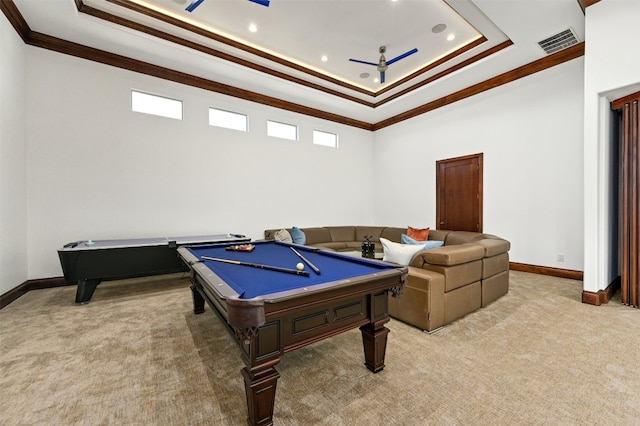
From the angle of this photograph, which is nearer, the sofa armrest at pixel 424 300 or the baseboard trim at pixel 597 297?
the sofa armrest at pixel 424 300

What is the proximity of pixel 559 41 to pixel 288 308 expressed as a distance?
5.47 metres

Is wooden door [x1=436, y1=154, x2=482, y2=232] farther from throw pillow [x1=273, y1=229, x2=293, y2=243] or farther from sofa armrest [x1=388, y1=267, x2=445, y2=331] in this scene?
sofa armrest [x1=388, y1=267, x2=445, y2=331]

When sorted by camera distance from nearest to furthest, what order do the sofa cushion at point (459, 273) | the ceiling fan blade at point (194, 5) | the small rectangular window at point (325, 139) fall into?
the sofa cushion at point (459, 273) → the ceiling fan blade at point (194, 5) → the small rectangular window at point (325, 139)

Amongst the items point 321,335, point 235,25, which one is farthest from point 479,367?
point 235,25

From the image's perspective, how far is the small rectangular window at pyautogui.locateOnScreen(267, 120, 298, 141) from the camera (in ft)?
20.2

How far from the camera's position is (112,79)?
4.39 m

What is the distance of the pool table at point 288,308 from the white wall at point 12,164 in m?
2.98

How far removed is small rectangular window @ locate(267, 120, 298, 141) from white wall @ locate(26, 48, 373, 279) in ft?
0.44

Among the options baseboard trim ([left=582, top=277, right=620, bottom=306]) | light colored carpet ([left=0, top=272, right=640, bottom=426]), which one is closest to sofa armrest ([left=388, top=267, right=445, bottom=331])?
light colored carpet ([left=0, top=272, right=640, bottom=426])

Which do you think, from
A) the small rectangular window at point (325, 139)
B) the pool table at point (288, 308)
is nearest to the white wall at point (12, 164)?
the pool table at point (288, 308)

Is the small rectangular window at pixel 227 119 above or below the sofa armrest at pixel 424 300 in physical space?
above

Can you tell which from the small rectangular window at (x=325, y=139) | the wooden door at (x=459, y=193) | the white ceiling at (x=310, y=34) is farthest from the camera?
the small rectangular window at (x=325, y=139)

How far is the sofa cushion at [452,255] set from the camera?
8.59 ft

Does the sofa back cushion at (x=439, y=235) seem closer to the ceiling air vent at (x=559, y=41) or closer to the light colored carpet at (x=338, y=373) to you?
the light colored carpet at (x=338, y=373)
